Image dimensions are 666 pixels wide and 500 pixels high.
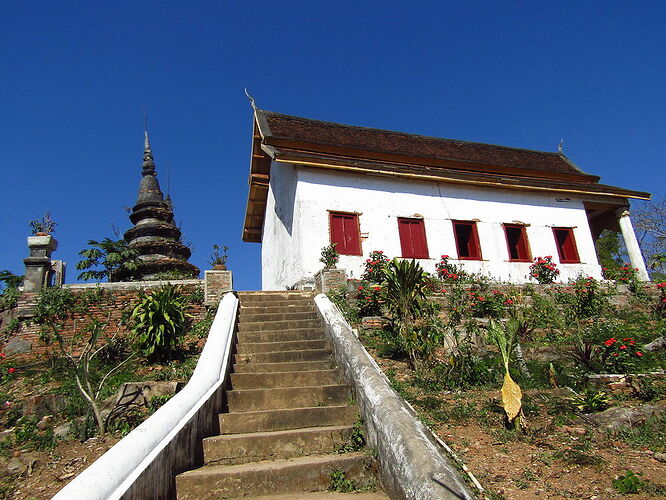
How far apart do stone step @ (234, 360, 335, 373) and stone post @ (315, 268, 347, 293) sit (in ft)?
11.3

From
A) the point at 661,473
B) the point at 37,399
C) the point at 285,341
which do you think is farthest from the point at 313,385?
the point at 37,399

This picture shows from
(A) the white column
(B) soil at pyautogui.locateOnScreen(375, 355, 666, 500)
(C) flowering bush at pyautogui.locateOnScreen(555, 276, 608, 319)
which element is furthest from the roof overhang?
(B) soil at pyautogui.locateOnScreen(375, 355, 666, 500)

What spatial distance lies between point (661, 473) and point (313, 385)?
3.51 metres

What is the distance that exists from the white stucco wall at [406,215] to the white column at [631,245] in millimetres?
1119

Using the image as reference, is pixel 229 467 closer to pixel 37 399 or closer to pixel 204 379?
pixel 204 379

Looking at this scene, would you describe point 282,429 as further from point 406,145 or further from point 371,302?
point 406,145

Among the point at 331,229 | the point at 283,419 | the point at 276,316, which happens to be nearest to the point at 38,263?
the point at 276,316

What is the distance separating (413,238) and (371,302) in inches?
184

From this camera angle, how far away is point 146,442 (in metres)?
2.97

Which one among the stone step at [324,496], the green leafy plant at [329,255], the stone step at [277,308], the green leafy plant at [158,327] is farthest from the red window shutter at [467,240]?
the stone step at [324,496]

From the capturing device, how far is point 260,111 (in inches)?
632

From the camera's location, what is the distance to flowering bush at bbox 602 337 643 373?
5.88 m

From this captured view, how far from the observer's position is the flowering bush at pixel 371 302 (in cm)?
880

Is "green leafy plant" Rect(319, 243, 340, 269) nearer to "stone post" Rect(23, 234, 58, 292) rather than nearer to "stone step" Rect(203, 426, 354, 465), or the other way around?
"stone post" Rect(23, 234, 58, 292)
